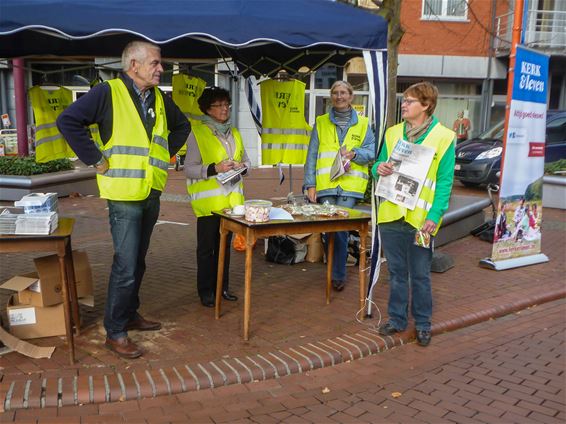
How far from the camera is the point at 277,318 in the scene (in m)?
4.85

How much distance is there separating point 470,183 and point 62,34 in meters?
11.7

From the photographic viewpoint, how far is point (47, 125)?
19.4ft

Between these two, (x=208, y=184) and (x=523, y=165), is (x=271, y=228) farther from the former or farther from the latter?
(x=523, y=165)

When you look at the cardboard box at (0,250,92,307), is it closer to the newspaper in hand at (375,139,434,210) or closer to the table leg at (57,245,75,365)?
the table leg at (57,245,75,365)

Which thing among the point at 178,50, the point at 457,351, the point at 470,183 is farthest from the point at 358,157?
the point at 470,183

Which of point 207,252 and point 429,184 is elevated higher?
point 429,184

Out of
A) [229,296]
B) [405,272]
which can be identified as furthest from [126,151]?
[405,272]

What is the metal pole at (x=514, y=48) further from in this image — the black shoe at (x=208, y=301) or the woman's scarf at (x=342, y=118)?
the black shoe at (x=208, y=301)

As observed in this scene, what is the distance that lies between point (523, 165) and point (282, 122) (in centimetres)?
298

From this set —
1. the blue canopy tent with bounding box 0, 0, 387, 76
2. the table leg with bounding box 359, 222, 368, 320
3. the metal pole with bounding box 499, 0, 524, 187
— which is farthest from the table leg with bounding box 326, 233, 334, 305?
the metal pole with bounding box 499, 0, 524, 187

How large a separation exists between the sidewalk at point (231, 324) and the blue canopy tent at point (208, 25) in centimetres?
174

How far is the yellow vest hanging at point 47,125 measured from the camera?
227 inches

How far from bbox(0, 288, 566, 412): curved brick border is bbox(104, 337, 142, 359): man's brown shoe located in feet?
0.68

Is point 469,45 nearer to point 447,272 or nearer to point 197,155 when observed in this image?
point 447,272
